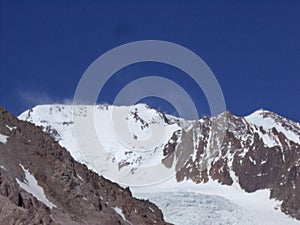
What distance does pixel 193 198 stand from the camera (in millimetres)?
195500

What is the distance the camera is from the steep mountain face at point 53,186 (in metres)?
75.2

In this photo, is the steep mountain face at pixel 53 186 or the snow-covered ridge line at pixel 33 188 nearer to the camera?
the steep mountain face at pixel 53 186

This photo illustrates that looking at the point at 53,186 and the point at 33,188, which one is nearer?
the point at 33,188

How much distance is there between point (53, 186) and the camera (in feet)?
286

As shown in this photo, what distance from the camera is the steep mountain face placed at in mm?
75250

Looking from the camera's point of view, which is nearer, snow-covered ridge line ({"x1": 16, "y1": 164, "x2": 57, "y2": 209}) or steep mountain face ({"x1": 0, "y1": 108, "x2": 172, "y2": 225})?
steep mountain face ({"x1": 0, "y1": 108, "x2": 172, "y2": 225})

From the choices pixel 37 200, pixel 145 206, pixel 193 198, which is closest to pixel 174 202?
pixel 193 198

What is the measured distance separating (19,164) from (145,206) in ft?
73.4

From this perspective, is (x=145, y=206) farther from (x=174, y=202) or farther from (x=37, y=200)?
(x=174, y=202)

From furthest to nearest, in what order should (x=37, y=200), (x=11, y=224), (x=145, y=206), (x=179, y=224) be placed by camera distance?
(x=179, y=224), (x=145, y=206), (x=37, y=200), (x=11, y=224)

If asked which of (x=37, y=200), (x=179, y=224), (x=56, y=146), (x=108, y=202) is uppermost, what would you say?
(x=179, y=224)

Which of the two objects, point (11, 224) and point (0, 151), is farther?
point (0, 151)

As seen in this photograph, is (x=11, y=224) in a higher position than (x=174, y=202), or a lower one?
lower

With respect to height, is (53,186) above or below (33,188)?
above
